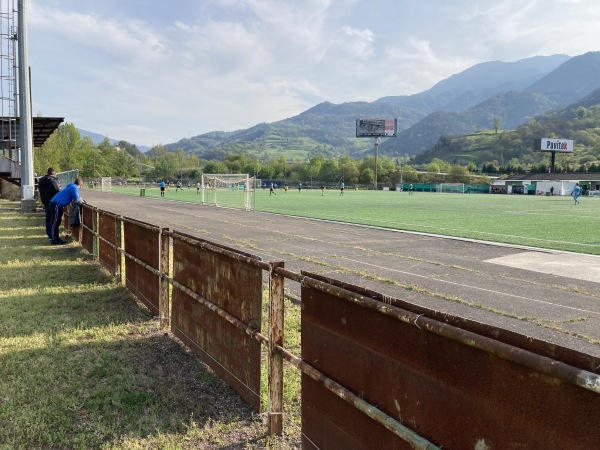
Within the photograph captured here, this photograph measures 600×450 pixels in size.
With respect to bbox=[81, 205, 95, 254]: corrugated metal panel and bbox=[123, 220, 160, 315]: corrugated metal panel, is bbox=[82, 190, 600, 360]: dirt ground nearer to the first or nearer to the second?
bbox=[123, 220, 160, 315]: corrugated metal panel

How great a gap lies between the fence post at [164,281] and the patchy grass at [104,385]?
0.57ft

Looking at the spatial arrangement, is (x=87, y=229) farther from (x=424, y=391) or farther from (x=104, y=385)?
(x=424, y=391)

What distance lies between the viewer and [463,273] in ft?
33.1

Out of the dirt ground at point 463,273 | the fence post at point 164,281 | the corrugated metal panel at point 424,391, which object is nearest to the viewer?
the corrugated metal panel at point 424,391

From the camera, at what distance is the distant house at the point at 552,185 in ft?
276

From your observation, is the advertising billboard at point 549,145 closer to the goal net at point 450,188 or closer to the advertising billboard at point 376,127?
the goal net at point 450,188

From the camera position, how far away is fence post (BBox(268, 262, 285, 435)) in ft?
12.4

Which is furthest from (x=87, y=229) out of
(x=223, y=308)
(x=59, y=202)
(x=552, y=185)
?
(x=552, y=185)

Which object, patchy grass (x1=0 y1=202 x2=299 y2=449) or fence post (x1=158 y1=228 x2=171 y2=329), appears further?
fence post (x1=158 y1=228 x2=171 y2=329)

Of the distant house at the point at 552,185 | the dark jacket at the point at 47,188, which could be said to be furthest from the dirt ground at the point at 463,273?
the distant house at the point at 552,185

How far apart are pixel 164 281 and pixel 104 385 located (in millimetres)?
1959

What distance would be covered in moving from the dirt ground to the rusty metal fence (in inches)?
83.3

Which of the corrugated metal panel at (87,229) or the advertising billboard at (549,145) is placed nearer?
the corrugated metal panel at (87,229)

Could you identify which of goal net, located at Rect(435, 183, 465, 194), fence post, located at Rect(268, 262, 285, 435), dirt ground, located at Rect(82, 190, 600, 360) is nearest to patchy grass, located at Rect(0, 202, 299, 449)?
fence post, located at Rect(268, 262, 285, 435)
